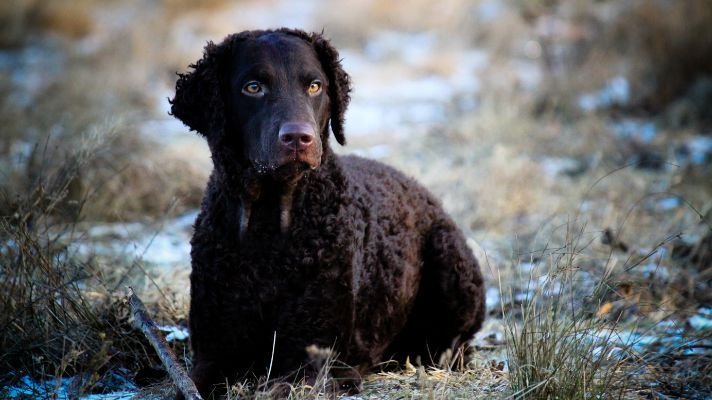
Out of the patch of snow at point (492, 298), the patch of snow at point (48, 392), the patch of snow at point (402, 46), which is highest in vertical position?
the patch of snow at point (402, 46)

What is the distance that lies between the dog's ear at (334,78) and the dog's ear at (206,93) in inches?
16.2

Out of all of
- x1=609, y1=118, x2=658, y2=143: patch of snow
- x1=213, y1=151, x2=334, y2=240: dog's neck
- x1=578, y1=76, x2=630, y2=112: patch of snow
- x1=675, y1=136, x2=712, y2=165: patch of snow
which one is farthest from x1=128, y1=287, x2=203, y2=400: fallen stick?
x1=578, y1=76, x2=630, y2=112: patch of snow

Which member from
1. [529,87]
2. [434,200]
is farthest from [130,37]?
[434,200]

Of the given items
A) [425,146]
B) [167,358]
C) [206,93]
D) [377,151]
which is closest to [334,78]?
[206,93]

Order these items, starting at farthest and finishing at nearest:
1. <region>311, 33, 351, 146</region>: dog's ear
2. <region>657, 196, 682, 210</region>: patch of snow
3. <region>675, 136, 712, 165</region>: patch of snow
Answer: <region>675, 136, 712, 165</region>: patch of snow
<region>657, 196, 682, 210</region>: patch of snow
<region>311, 33, 351, 146</region>: dog's ear

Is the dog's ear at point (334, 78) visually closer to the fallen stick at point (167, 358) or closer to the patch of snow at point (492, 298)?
the fallen stick at point (167, 358)

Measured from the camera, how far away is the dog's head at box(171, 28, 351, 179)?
3.12 meters

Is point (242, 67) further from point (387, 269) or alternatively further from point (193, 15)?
point (193, 15)

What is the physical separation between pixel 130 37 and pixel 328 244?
34.8 feet

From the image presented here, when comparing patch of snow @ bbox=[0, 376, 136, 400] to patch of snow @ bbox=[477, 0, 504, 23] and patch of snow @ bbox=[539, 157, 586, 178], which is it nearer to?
patch of snow @ bbox=[539, 157, 586, 178]

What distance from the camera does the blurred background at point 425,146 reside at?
378 centimetres

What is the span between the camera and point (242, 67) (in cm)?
335

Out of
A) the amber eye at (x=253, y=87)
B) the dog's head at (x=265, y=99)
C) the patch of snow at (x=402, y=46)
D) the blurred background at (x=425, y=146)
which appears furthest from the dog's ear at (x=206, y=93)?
the patch of snow at (x=402, y=46)

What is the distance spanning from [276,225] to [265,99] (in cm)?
53
